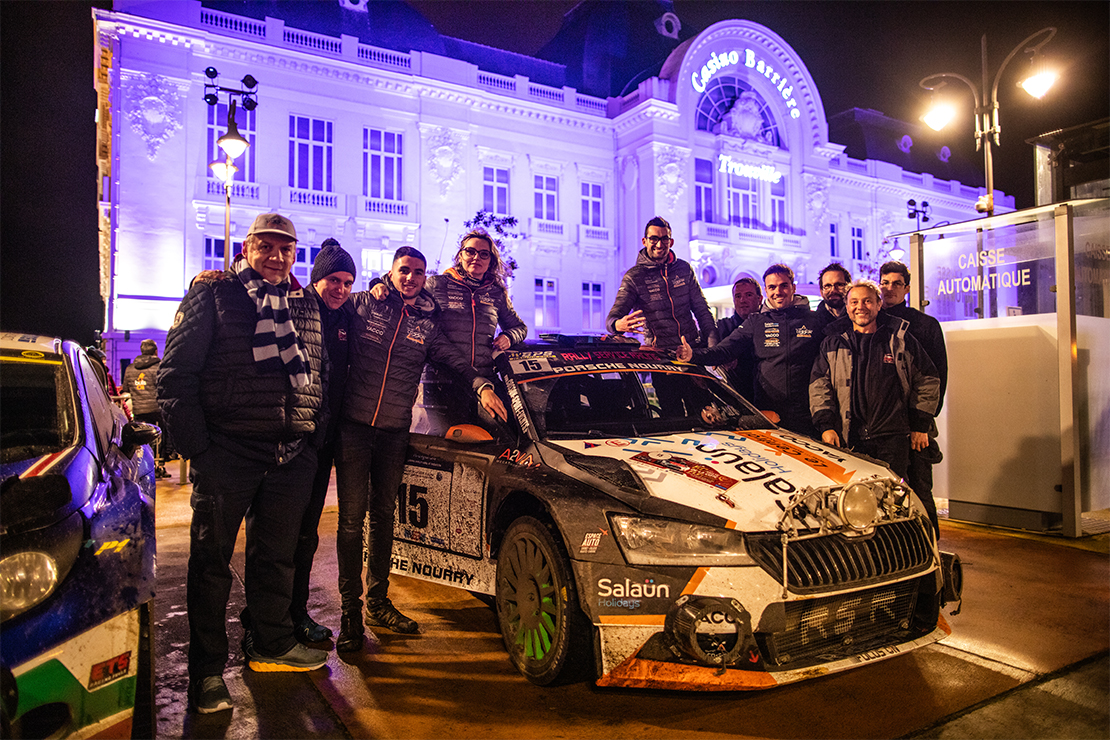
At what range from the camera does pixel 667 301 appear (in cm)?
605

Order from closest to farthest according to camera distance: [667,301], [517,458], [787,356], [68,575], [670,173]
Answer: [68,575] < [517,458] < [787,356] < [667,301] < [670,173]

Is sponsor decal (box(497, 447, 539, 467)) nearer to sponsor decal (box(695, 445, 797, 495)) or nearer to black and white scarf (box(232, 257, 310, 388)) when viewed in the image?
sponsor decal (box(695, 445, 797, 495))

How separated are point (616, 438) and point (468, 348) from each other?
4.86 feet

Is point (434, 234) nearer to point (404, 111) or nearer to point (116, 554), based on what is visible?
point (404, 111)

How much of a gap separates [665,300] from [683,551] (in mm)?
3446

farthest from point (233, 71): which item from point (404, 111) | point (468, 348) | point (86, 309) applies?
point (86, 309)

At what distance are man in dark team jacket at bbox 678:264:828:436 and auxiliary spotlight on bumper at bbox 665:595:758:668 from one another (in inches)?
114

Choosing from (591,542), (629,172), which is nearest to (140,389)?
(591,542)

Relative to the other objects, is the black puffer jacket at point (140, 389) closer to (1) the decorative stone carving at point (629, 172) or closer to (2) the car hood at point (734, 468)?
(2) the car hood at point (734, 468)

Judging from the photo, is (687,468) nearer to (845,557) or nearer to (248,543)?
(845,557)

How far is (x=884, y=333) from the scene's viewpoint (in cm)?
503

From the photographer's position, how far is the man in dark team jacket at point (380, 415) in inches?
160

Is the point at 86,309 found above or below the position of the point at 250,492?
above

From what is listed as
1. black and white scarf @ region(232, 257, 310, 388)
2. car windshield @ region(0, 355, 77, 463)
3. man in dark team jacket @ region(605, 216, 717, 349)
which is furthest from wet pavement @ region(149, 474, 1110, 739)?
man in dark team jacket @ region(605, 216, 717, 349)
